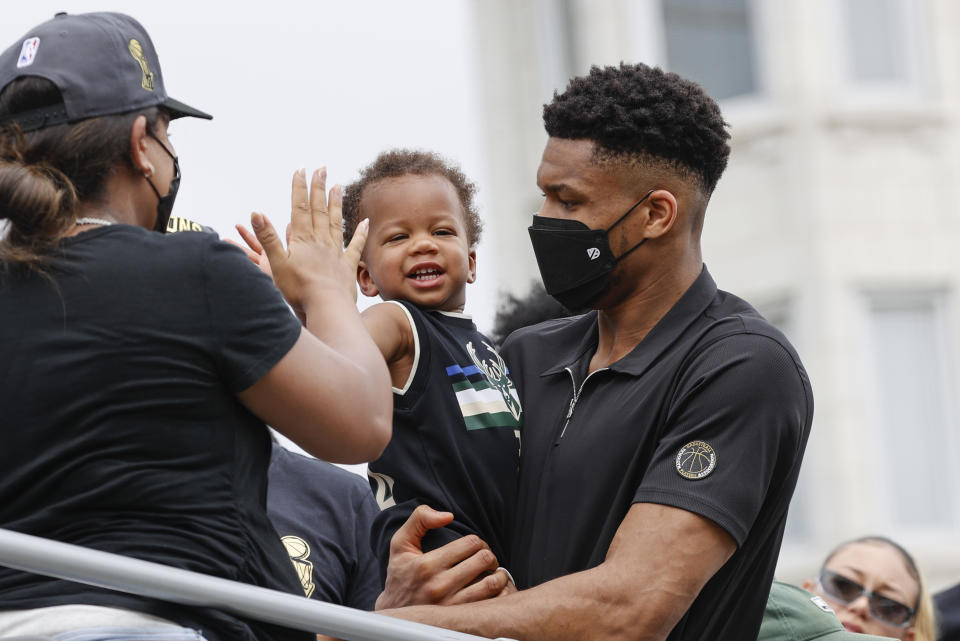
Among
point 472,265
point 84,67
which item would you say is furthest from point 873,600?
point 84,67

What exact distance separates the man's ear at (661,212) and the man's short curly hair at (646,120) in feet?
0.25

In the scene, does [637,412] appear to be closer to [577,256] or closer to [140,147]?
[577,256]

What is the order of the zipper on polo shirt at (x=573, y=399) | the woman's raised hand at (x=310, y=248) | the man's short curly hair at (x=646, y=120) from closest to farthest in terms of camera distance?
the woman's raised hand at (x=310, y=248), the zipper on polo shirt at (x=573, y=399), the man's short curly hair at (x=646, y=120)

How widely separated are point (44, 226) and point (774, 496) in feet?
5.47

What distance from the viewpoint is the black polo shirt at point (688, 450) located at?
3650mm

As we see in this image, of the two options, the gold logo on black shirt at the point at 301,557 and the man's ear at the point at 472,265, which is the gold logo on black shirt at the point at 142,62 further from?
the gold logo on black shirt at the point at 301,557

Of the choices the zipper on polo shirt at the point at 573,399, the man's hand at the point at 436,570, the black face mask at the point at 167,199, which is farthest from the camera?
the zipper on polo shirt at the point at 573,399

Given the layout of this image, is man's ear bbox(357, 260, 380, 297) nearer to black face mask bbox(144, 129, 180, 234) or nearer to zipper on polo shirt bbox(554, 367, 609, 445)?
zipper on polo shirt bbox(554, 367, 609, 445)

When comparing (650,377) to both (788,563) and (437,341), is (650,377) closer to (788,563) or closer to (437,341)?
(437,341)

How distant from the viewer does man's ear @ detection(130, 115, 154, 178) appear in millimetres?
3211

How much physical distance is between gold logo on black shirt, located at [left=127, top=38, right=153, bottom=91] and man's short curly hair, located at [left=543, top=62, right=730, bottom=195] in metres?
1.18

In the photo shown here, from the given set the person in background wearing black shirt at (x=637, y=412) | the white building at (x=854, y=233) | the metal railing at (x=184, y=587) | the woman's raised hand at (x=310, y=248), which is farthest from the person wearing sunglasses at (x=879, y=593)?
the white building at (x=854, y=233)

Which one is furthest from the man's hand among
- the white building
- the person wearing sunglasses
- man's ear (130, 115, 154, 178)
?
the white building

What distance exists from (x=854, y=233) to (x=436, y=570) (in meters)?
11.1
